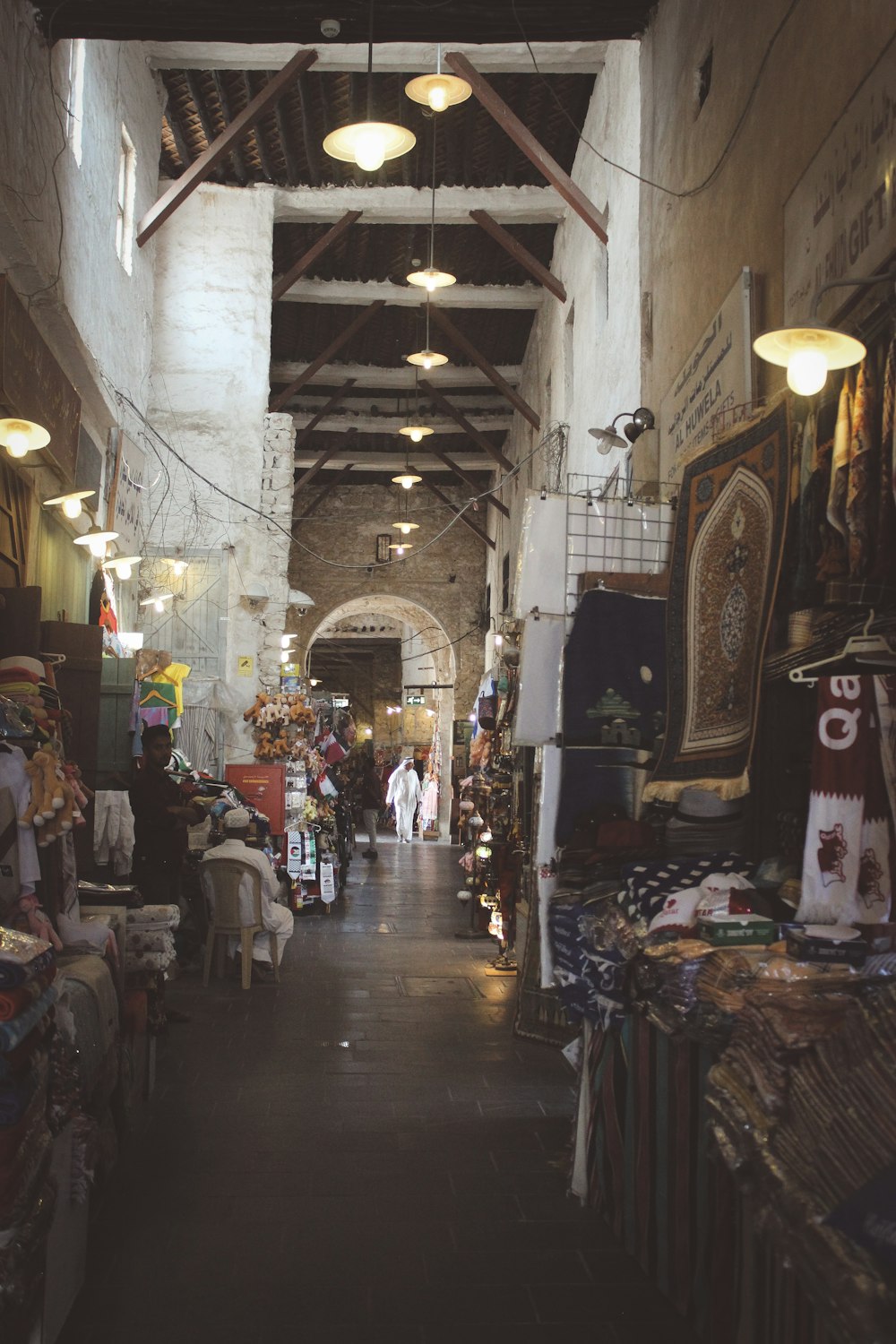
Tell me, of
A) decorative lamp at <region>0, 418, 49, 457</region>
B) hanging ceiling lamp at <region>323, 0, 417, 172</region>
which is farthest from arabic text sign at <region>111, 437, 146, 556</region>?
decorative lamp at <region>0, 418, 49, 457</region>

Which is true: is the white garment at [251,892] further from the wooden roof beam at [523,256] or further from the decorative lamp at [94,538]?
the wooden roof beam at [523,256]

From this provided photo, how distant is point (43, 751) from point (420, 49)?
7974 mm

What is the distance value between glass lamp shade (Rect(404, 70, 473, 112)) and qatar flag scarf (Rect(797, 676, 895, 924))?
584 cm

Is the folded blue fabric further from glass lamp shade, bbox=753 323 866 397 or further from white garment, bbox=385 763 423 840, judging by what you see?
white garment, bbox=385 763 423 840

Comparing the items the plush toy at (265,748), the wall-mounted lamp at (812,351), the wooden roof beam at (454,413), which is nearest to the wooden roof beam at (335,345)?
the wooden roof beam at (454,413)

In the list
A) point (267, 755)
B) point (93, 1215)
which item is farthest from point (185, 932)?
point (93, 1215)

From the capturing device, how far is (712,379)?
16.7 feet

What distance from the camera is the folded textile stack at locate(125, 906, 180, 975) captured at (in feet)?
16.5

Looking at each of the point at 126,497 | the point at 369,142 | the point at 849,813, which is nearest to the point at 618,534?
the point at 849,813

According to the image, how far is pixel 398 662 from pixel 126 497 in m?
24.4

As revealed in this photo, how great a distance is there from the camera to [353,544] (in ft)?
72.3

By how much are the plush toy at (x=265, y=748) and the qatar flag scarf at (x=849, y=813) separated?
937cm

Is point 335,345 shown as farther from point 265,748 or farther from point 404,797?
point 404,797

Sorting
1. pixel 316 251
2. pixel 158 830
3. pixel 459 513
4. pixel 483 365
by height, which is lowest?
pixel 158 830
